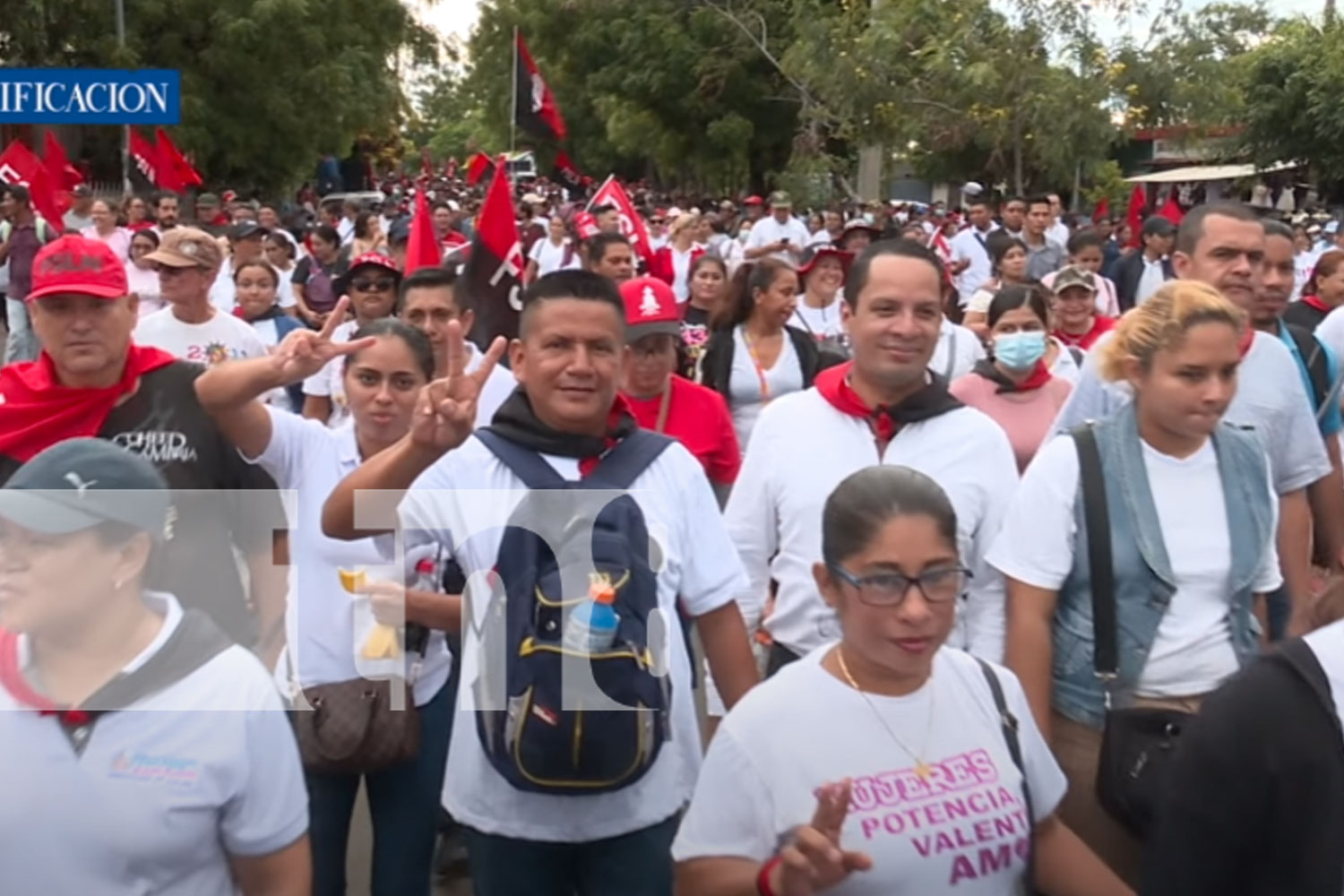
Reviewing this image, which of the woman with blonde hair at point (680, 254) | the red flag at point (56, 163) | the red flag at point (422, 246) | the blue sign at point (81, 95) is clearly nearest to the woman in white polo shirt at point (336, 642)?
the red flag at point (422, 246)

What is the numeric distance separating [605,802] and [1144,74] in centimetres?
1703

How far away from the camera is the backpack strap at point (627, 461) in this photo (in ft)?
9.76

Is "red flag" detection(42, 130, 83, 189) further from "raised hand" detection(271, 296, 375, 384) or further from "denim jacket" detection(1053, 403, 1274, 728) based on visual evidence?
"denim jacket" detection(1053, 403, 1274, 728)

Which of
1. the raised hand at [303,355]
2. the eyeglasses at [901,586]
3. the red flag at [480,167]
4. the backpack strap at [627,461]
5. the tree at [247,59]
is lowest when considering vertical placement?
the eyeglasses at [901,586]

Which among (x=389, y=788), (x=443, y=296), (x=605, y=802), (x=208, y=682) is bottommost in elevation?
(x=389, y=788)

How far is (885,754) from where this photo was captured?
8.00 ft

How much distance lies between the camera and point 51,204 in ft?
40.7

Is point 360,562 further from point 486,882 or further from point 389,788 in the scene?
point 486,882

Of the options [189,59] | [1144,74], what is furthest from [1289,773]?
[189,59]

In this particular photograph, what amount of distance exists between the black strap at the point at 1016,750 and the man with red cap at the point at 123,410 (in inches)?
73.2

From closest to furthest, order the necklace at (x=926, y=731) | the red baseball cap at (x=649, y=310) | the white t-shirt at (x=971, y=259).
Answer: the necklace at (x=926, y=731) < the red baseball cap at (x=649, y=310) < the white t-shirt at (x=971, y=259)

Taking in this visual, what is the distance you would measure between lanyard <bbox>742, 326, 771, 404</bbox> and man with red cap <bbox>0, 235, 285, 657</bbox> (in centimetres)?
291

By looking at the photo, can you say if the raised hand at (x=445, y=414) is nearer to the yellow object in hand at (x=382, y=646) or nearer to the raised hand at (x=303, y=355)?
the raised hand at (x=303, y=355)

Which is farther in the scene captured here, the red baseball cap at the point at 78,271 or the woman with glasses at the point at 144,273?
the woman with glasses at the point at 144,273
